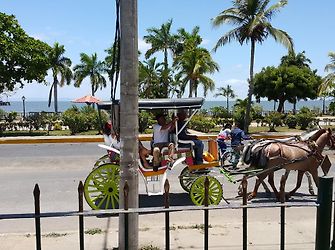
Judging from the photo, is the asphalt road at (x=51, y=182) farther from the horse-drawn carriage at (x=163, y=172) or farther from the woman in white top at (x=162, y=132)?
the woman in white top at (x=162, y=132)

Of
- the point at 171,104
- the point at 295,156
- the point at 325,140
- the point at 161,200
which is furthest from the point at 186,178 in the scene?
the point at 325,140

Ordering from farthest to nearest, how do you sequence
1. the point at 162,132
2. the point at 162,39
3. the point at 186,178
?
the point at 162,39
the point at 186,178
the point at 162,132

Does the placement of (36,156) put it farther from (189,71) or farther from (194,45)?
(194,45)

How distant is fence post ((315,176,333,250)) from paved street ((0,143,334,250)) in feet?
9.38

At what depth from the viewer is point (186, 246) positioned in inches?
264

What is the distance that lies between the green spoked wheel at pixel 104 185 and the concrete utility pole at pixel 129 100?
3.89 metres

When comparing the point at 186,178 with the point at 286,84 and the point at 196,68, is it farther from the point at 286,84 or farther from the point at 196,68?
the point at 286,84

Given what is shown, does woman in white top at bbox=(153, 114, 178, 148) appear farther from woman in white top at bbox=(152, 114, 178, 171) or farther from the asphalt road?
the asphalt road

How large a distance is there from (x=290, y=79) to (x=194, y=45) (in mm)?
15072

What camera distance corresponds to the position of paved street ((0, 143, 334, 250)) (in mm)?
7004

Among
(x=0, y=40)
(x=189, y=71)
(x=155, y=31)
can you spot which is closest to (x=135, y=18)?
(x=0, y=40)

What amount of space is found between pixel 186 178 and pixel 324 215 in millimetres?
6703

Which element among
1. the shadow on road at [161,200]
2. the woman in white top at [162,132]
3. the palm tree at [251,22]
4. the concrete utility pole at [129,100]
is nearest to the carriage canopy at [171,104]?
the woman in white top at [162,132]

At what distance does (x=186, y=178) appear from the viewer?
34.4 feet
